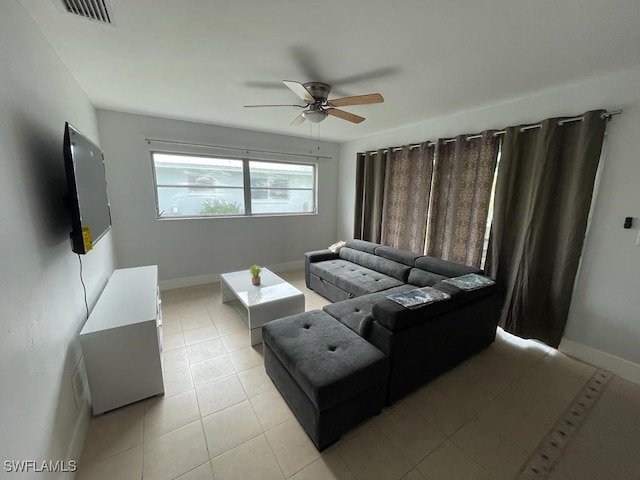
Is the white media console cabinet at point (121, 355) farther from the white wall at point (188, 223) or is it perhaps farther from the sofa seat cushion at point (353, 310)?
the white wall at point (188, 223)

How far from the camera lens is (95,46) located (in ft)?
5.57

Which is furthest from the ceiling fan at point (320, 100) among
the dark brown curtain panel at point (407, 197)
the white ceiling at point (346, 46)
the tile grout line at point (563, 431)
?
the tile grout line at point (563, 431)

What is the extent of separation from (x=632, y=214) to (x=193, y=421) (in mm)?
3638

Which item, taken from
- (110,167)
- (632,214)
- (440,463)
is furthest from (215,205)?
(632,214)

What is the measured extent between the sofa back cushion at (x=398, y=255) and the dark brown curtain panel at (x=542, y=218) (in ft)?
2.76

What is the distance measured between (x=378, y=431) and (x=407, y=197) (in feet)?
9.81

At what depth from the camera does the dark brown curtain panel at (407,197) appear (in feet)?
11.2

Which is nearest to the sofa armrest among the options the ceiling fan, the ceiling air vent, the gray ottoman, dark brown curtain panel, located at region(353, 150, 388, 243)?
dark brown curtain panel, located at region(353, 150, 388, 243)

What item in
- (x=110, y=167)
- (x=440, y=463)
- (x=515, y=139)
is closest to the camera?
(x=440, y=463)

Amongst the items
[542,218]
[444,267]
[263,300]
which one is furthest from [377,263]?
[542,218]

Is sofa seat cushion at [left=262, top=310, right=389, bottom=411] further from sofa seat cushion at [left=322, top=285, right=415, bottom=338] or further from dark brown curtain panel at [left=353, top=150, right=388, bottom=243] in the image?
dark brown curtain panel at [left=353, top=150, right=388, bottom=243]

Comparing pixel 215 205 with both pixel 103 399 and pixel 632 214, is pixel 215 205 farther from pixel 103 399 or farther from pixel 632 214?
pixel 632 214

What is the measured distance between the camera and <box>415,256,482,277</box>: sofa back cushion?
103 inches

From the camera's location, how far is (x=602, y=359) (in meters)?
2.15
